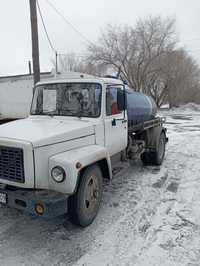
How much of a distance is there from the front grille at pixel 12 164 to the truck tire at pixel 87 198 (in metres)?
0.78

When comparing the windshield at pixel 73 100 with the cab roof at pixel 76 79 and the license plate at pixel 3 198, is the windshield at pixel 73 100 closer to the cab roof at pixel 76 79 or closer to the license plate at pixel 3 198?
the cab roof at pixel 76 79

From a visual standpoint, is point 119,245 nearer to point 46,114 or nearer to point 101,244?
point 101,244

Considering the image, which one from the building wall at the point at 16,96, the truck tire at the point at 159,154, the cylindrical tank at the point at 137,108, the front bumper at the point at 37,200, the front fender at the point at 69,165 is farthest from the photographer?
the building wall at the point at 16,96

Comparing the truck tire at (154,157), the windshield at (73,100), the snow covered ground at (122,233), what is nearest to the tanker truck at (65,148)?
the windshield at (73,100)

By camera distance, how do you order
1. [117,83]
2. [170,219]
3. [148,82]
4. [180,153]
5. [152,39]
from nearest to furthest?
[170,219], [117,83], [180,153], [152,39], [148,82]

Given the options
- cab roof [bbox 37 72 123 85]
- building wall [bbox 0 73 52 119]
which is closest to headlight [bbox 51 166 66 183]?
cab roof [bbox 37 72 123 85]

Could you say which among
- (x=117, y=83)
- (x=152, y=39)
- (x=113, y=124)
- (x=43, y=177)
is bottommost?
(x=43, y=177)

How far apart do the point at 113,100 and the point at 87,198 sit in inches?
72.2

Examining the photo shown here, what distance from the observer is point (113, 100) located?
15.0 feet

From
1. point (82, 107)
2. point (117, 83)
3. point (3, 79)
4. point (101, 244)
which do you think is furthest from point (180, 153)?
point (3, 79)

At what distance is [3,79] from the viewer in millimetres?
21375

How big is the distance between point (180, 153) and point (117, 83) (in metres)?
4.50

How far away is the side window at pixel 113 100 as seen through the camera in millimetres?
4426

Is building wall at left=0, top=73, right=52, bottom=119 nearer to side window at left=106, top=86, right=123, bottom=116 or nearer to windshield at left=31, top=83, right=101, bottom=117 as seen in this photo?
windshield at left=31, top=83, right=101, bottom=117
